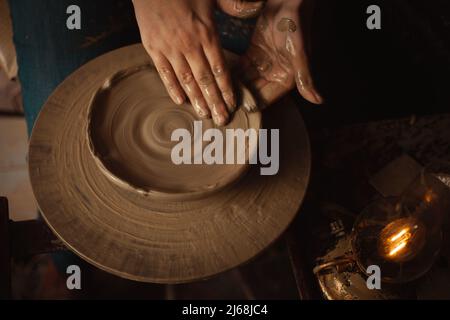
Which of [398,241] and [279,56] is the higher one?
[279,56]

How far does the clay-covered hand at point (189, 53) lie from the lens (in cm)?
118

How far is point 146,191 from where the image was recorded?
1.06m

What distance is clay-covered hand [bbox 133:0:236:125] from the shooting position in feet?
3.87

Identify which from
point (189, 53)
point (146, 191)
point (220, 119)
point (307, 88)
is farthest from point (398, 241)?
point (189, 53)

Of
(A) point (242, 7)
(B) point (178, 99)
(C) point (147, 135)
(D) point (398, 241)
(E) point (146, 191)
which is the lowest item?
(D) point (398, 241)

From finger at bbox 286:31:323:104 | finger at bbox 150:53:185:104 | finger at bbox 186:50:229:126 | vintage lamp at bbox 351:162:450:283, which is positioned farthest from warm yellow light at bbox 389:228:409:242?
finger at bbox 150:53:185:104

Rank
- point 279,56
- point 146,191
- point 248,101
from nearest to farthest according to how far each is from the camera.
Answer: point 146,191
point 248,101
point 279,56

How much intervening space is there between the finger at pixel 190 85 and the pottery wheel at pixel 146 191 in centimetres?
3

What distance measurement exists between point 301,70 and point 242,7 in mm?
270

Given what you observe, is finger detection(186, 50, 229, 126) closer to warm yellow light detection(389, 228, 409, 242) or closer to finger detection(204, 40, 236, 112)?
finger detection(204, 40, 236, 112)

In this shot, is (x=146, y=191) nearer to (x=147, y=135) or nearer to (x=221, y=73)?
(x=147, y=135)

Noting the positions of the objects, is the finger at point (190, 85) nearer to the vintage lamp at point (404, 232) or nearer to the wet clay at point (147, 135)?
the wet clay at point (147, 135)

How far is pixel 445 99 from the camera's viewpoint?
193 centimetres
